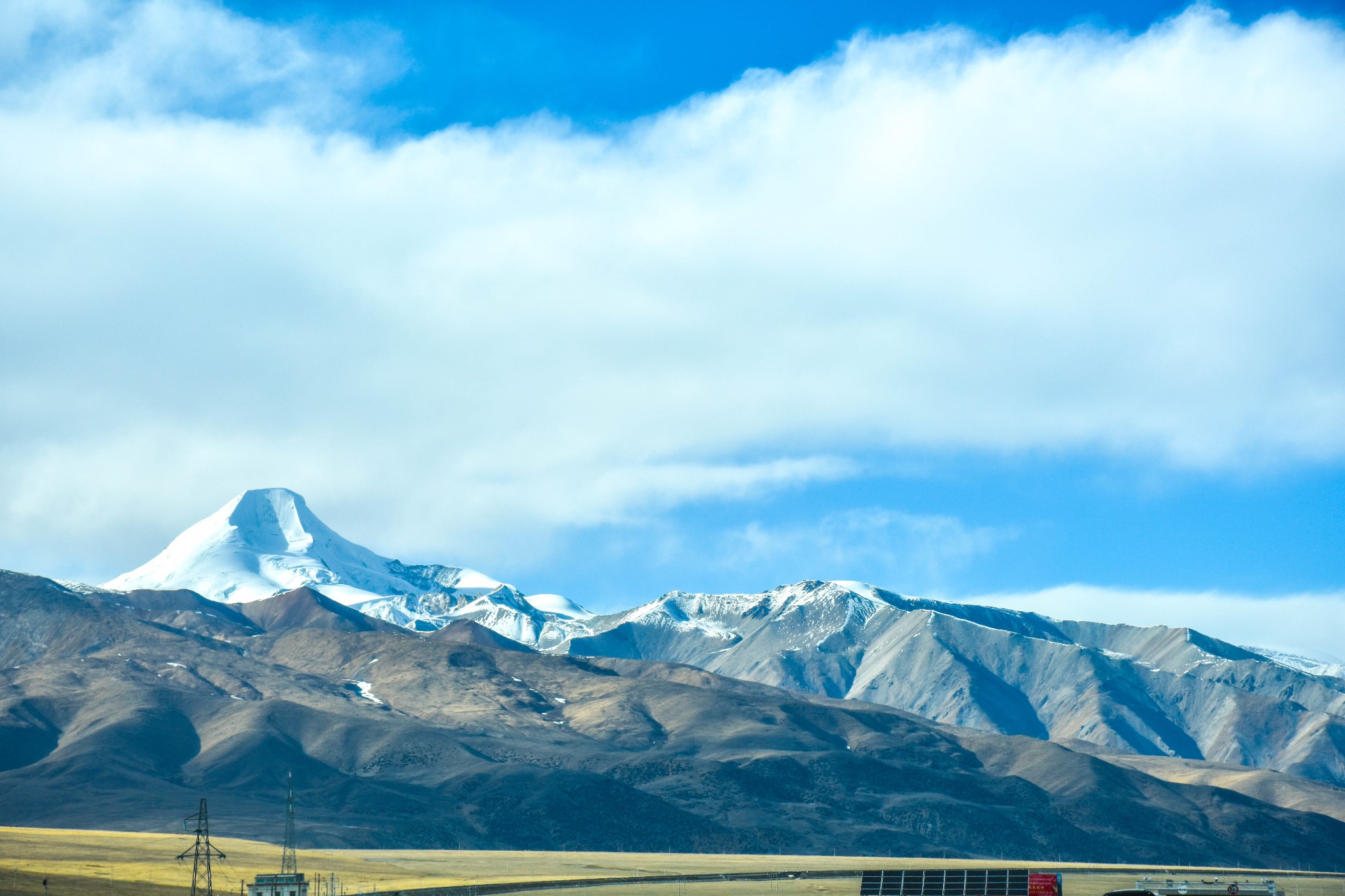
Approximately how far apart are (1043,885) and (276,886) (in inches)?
2579

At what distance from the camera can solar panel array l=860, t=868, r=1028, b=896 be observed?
12812 centimetres

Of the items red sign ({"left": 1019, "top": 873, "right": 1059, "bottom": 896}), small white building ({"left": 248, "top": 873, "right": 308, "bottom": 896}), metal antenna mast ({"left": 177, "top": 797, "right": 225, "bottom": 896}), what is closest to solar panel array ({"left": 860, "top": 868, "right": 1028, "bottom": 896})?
red sign ({"left": 1019, "top": 873, "right": 1059, "bottom": 896})

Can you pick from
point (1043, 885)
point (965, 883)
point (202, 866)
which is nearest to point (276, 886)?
point (965, 883)

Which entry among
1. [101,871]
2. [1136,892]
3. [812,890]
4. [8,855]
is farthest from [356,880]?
[1136,892]

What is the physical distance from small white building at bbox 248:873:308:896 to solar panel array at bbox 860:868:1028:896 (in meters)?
51.0

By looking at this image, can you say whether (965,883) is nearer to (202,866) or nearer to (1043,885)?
(1043,885)

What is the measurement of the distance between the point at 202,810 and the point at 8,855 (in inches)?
2362

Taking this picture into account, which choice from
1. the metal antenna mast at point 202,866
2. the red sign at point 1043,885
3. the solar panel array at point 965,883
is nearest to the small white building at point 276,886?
the metal antenna mast at point 202,866

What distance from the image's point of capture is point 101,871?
570 ft

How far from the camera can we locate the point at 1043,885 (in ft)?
408

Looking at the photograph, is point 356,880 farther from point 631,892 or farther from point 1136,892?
point 1136,892

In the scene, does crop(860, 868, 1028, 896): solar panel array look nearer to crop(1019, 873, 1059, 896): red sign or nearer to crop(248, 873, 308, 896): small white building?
crop(1019, 873, 1059, 896): red sign

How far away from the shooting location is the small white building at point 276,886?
134 metres

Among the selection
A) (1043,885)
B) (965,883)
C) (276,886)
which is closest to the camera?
(1043,885)
